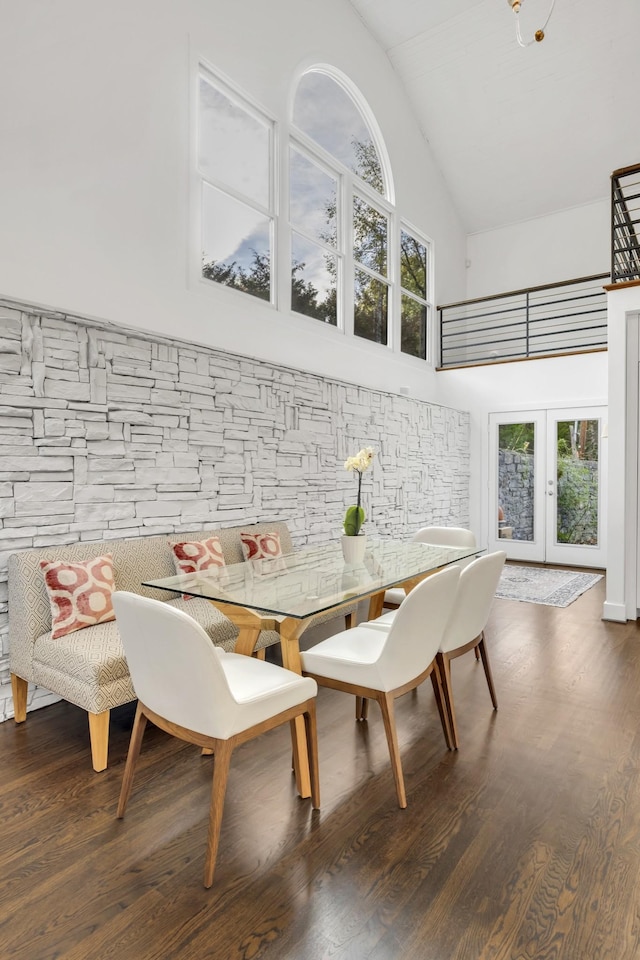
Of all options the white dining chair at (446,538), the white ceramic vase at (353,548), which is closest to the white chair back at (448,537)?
the white dining chair at (446,538)

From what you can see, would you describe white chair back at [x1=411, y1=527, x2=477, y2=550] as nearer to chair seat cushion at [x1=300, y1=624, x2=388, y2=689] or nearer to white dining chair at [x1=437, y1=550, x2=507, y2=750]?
white dining chair at [x1=437, y1=550, x2=507, y2=750]

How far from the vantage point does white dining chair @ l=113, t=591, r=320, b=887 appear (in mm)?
1652

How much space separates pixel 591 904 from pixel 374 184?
672 centimetres

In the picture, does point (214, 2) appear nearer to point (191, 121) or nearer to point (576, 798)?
point (191, 121)

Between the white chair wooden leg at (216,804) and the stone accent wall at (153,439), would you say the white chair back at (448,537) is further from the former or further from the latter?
the white chair wooden leg at (216,804)

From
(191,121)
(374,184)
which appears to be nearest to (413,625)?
(191,121)

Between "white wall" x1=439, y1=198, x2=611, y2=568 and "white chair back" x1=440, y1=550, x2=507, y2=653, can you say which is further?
"white wall" x1=439, y1=198, x2=611, y2=568

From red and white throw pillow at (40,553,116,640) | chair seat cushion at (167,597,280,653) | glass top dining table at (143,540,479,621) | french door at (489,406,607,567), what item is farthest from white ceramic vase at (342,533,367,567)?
french door at (489,406,607,567)

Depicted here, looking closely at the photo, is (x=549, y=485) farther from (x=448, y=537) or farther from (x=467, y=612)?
(x=467, y=612)

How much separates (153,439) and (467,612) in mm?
2190

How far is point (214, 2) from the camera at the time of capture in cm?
430

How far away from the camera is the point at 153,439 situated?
365 centimetres

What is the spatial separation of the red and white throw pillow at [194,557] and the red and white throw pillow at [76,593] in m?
0.55

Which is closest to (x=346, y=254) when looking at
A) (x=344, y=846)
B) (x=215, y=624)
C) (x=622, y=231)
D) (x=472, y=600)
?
(x=622, y=231)
